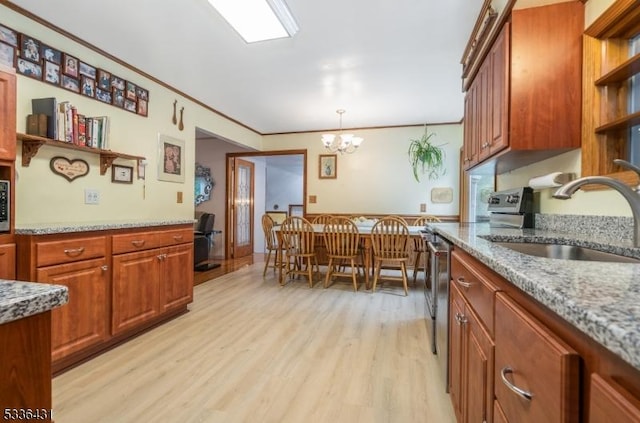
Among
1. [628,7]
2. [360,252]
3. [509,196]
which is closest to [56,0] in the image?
[628,7]

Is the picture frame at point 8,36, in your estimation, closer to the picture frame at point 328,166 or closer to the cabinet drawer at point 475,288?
the cabinet drawer at point 475,288

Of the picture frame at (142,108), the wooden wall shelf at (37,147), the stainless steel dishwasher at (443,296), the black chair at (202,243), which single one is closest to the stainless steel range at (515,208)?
the stainless steel dishwasher at (443,296)

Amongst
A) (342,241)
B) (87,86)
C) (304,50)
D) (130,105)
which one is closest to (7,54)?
(87,86)


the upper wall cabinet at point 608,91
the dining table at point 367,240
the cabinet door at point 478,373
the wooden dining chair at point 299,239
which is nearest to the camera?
the cabinet door at point 478,373

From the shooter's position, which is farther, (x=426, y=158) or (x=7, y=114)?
(x=426, y=158)

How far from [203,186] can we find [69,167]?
3361 millimetres

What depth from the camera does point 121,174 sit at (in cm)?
279

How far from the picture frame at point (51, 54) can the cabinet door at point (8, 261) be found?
143 centimetres

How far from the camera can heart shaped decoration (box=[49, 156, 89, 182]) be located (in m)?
2.25

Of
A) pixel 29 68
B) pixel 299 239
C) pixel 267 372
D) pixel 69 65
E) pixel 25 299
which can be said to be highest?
pixel 69 65

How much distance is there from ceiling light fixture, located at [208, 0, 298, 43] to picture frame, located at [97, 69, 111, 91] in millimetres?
1305

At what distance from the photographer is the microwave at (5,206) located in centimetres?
159

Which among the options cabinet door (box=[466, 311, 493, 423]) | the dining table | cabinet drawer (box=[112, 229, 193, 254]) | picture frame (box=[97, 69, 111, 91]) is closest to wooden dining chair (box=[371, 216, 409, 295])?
the dining table

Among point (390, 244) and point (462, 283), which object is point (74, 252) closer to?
point (462, 283)
